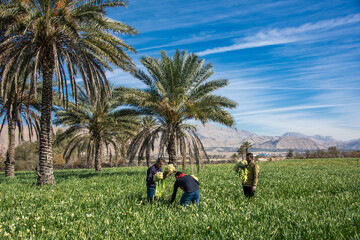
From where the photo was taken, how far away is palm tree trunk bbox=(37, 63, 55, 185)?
12.4 metres

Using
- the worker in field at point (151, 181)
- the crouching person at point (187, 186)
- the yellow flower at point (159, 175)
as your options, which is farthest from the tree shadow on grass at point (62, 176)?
the crouching person at point (187, 186)

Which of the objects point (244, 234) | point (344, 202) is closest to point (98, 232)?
point (244, 234)

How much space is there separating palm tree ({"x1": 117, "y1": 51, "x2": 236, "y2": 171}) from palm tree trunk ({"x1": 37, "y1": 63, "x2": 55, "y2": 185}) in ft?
14.9

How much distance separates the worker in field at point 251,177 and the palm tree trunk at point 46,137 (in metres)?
10.0

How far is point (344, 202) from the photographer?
6.89m

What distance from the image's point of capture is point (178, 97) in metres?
15.2

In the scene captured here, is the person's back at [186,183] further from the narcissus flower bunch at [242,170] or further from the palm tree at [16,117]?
Result: the palm tree at [16,117]

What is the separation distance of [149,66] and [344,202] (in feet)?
43.1

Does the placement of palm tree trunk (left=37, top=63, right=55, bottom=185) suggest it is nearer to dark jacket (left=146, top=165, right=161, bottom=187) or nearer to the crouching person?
dark jacket (left=146, top=165, right=161, bottom=187)

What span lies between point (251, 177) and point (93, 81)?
9387 millimetres

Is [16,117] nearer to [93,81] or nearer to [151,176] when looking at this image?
[93,81]

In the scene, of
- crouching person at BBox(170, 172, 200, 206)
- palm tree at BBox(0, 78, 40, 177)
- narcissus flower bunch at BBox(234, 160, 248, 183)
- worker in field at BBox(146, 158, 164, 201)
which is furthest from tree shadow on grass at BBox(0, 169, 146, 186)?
crouching person at BBox(170, 172, 200, 206)

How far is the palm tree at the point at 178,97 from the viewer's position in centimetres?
1556

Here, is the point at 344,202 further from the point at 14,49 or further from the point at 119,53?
the point at 14,49
